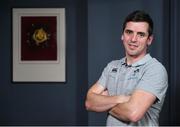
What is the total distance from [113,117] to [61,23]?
1630 mm

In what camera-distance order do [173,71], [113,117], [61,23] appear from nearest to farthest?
[113,117] < [173,71] < [61,23]

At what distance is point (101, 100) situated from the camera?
196 centimetres

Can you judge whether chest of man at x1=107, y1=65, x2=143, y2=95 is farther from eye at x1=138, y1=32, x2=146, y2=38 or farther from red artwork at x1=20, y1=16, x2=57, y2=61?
red artwork at x1=20, y1=16, x2=57, y2=61

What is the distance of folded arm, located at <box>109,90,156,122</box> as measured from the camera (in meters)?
1.76

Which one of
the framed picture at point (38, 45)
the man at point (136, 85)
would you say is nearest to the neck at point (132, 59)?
the man at point (136, 85)

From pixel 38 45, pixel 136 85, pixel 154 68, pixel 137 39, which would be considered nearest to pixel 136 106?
pixel 136 85

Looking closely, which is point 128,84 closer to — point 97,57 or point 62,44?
point 97,57

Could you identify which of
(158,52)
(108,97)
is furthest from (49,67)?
(108,97)

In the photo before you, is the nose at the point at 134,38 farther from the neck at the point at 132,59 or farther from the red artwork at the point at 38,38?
the red artwork at the point at 38,38

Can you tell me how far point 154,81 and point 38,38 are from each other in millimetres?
1790

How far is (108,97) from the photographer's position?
6.31 ft

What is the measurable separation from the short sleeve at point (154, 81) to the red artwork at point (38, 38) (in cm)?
161

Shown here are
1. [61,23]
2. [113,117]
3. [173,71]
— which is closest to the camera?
[113,117]

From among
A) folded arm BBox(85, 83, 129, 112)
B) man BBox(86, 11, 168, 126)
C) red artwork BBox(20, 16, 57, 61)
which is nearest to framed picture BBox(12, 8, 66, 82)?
red artwork BBox(20, 16, 57, 61)
